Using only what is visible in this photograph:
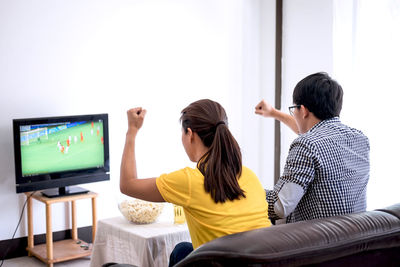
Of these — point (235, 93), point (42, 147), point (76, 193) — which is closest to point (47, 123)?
point (42, 147)

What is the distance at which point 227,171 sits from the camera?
196cm

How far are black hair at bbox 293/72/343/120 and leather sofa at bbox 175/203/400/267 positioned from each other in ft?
2.40

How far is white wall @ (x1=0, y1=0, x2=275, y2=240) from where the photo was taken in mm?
4211

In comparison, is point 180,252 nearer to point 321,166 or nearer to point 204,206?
point 204,206

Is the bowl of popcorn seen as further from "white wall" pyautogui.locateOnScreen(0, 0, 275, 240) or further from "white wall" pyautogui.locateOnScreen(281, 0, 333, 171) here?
"white wall" pyautogui.locateOnScreen(281, 0, 333, 171)

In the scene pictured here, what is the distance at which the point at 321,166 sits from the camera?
215 centimetres

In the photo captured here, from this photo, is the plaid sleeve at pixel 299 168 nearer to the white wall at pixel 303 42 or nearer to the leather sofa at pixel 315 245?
the leather sofa at pixel 315 245

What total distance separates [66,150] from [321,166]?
253 cm

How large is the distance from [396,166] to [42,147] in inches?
110

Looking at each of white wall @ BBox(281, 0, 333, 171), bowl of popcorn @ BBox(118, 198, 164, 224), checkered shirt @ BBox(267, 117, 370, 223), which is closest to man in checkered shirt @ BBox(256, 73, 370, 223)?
checkered shirt @ BBox(267, 117, 370, 223)

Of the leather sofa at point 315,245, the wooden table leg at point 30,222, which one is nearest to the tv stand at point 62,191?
the wooden table leg at point 30,222

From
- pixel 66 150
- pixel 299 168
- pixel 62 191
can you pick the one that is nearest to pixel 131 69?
pixel 66 150

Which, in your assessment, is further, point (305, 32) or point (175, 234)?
point (305, 32)

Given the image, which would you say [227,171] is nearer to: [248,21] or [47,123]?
[47,123]
